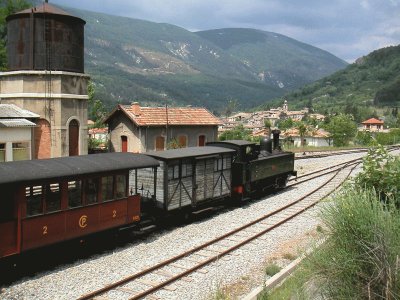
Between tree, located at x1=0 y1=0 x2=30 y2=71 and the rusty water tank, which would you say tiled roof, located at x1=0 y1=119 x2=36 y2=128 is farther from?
tree, located at x1=0 y1=0 x2=30 y2=71

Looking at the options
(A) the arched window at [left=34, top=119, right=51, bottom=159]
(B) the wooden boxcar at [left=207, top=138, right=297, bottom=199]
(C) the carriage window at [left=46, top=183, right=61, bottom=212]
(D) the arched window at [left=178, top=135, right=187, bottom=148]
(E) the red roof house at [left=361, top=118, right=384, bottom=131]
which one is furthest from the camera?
(E) the red roof house at [left=361, top=118, right=384, bottom=131]

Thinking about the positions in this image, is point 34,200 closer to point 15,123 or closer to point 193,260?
point 193,260

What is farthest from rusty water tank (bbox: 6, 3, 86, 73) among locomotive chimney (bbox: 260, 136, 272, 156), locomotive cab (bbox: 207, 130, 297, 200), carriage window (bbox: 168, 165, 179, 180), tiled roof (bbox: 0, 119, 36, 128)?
carriage window (bbox: 168, 165, 179, 180)

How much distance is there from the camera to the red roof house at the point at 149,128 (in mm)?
35375

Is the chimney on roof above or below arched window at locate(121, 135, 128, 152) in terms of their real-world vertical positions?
above

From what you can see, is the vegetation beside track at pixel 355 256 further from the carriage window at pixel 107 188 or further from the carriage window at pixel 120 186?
the carriage window at pixel 120 186

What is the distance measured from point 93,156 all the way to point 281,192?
1390 cm

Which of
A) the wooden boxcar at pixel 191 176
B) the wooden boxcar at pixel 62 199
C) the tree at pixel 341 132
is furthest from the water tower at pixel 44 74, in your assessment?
the tree at pixel 341 132

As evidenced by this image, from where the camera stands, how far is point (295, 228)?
17.0 metres

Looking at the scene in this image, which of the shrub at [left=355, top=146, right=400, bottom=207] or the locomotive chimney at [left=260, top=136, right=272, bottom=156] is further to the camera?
the locomotive chimney at [left=260, top=136, right=272, bottom=156]

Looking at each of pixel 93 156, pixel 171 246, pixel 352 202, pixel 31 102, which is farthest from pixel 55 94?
pixel 352 202

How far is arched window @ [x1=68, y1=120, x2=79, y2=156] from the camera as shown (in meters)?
27.5

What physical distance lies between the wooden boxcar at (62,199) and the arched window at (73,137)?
44.5 ft

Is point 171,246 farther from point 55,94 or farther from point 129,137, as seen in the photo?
point 129,137
